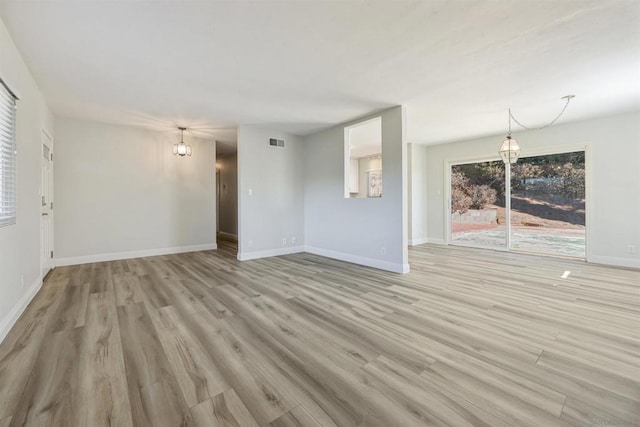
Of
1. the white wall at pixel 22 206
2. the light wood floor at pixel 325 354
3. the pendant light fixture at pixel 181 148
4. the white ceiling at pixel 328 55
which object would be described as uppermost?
the white ceiling at pixel 328 55

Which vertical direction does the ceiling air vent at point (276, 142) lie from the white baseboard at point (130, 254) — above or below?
above

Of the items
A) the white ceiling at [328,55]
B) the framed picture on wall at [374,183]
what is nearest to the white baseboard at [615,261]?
the white ceiling at [328,55]

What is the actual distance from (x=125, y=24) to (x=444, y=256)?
19.2 ft

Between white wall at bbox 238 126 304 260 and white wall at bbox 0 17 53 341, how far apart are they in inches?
108

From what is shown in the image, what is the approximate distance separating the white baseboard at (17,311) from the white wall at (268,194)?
8.99ft

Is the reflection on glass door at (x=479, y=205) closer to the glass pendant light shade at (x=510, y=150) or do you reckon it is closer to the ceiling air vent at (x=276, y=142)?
the glass pendant light shade at (x=510, y=150)

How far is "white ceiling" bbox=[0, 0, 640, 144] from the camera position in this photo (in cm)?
207

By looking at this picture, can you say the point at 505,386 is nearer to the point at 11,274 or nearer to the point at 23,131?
the point at 11,274

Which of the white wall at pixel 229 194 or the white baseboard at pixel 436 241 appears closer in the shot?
the white baseboard at pixel 436 241

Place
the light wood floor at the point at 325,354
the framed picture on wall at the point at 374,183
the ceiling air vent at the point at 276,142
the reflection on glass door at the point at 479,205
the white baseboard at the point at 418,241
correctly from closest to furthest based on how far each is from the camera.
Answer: the light wood floor at the point at 325,354 → the ceiling air vent at the point at 276,142 → the reflection on glass door at the point at 479,205 → the white baseboard at the point at 418,241 → the framed picture on wall at the point at 374,183

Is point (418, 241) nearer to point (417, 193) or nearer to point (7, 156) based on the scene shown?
point (417, 193)

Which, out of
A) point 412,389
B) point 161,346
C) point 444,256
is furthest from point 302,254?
point 412,389

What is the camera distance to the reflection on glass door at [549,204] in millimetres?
5168

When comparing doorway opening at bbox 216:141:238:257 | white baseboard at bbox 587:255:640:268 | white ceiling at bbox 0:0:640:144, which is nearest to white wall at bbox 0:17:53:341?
white ceiling at bbox 0:0:640:144
